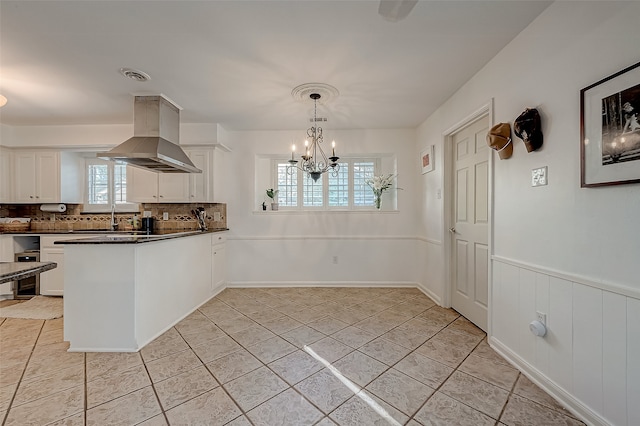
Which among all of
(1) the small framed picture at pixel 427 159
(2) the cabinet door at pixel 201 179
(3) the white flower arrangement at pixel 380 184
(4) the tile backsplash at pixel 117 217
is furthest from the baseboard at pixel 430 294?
(2) the cabinet door at pixel 201 179

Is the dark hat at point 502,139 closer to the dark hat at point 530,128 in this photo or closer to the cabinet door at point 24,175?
the dark hat at point 530,128

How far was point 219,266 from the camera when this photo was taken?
150 inches

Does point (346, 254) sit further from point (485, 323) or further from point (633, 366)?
point (633, 366)

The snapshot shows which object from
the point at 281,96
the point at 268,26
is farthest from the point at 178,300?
the point at 268,26

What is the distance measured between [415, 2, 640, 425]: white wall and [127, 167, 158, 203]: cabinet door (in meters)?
4.34

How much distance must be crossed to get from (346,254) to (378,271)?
0.57m

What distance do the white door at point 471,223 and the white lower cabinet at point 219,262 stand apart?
3.15 metres

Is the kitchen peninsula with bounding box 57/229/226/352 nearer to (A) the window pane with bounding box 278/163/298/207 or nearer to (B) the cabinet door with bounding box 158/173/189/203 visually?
(B) the cabinet door with bounding box 158/173/189/203

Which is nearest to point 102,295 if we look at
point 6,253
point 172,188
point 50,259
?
point 172,188

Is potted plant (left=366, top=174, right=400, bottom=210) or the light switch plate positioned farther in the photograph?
potted plant (left=366, top=174, right=400, bottom=210)

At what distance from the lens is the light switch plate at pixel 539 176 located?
172 cm

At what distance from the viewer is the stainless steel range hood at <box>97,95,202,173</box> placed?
264 centimetres

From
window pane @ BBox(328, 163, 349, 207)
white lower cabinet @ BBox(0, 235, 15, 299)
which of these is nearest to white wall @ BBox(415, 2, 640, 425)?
window pane @ BBox(328, 163, 349, 207)

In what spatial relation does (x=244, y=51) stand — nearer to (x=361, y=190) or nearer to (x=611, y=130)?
(x=611, y=130)
